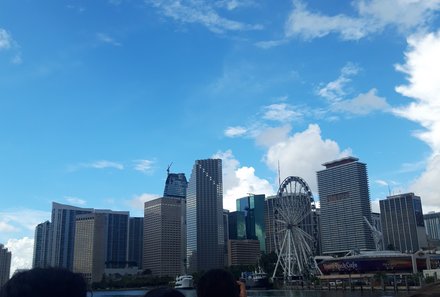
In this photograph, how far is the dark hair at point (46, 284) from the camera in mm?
3266

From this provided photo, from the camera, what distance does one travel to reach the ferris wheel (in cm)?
11631

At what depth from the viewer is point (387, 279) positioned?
116 metres

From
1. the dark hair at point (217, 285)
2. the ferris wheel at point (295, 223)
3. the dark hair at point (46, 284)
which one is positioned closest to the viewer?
the dark hair at point (46, 284)

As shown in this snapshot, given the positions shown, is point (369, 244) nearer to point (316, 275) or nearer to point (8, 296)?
point (316, 275)

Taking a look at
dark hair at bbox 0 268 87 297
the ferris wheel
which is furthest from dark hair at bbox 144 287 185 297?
the ferris wheel

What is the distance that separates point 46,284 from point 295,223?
117m

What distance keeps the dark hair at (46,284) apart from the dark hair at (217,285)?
5.34ft

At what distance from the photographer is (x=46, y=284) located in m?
3.28

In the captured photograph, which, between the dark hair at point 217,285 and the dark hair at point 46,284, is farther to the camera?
the dark hair at point 217,285

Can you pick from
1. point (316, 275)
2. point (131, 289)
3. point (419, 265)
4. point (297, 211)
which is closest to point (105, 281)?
point (131, 289)

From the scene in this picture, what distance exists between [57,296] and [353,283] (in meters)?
127

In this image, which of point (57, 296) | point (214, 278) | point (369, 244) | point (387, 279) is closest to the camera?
point (57, 296)

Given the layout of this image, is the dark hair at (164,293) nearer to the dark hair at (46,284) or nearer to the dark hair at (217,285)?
the dark hair at (46,284)

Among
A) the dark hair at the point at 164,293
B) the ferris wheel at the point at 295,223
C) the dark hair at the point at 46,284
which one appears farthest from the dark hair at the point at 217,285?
the ferris wheel at the point at 295,223
